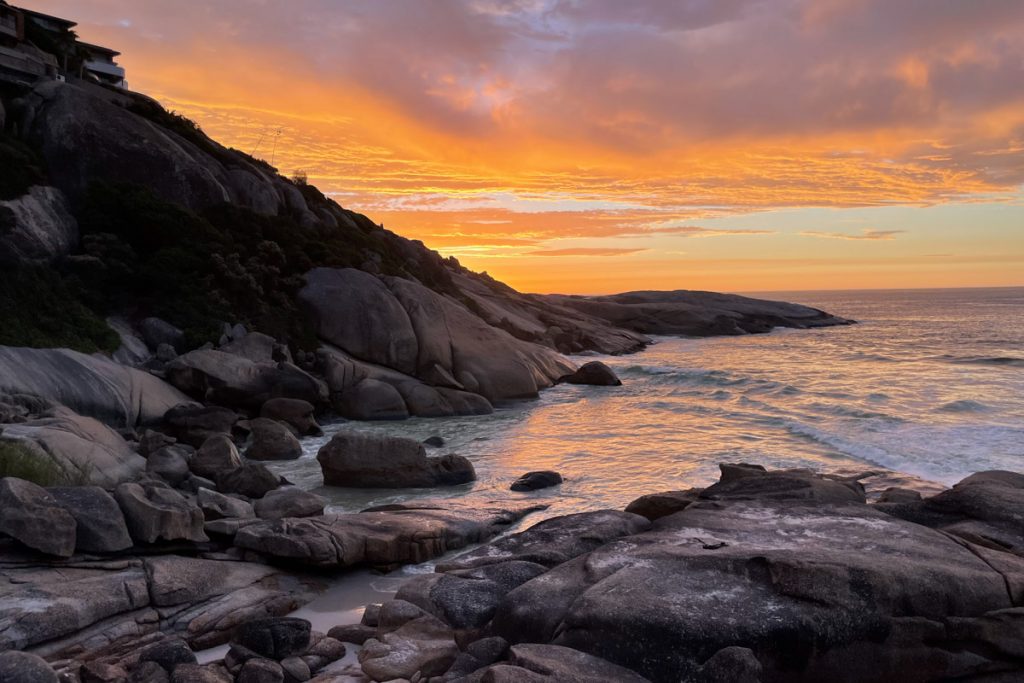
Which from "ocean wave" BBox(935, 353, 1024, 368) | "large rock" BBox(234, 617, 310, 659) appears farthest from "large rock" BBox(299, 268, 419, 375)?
"ocean wave" BBox(935, 353, 1024, 368)

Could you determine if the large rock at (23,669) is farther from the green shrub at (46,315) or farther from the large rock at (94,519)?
the green shrub at (46,315)

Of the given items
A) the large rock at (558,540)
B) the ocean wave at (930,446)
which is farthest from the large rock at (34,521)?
the ocean wave at (930,446)

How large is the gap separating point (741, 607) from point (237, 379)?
21878 mm

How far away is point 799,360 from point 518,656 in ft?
171

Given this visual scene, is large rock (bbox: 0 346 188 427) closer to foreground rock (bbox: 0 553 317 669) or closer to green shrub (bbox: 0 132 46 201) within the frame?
foreground rock (bbox: 0 553 317 669)

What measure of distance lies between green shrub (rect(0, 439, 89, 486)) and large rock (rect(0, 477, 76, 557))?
1.67 meters

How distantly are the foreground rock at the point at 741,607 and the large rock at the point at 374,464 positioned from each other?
7960 mm

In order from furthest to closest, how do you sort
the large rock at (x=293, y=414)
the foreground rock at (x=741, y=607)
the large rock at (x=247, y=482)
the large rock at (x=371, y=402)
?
1. the large rock at (x=371, y=402)
2. the large rock at (x=293, y=414)
3. the large rock at (x=247, y=482)
4. the foreground rock at (x=741, y=607)

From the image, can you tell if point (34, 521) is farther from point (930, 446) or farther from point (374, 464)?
point (930, 446)

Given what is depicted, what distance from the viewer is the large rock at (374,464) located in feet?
60.4

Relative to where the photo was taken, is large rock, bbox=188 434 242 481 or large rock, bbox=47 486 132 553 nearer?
large rock, bbox=47 486 132 553

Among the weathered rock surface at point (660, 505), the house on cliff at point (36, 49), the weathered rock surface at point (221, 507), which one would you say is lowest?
the weathered rock surface at point (221, 507)

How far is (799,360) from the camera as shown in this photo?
181 feet

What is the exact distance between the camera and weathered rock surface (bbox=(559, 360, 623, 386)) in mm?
39969
